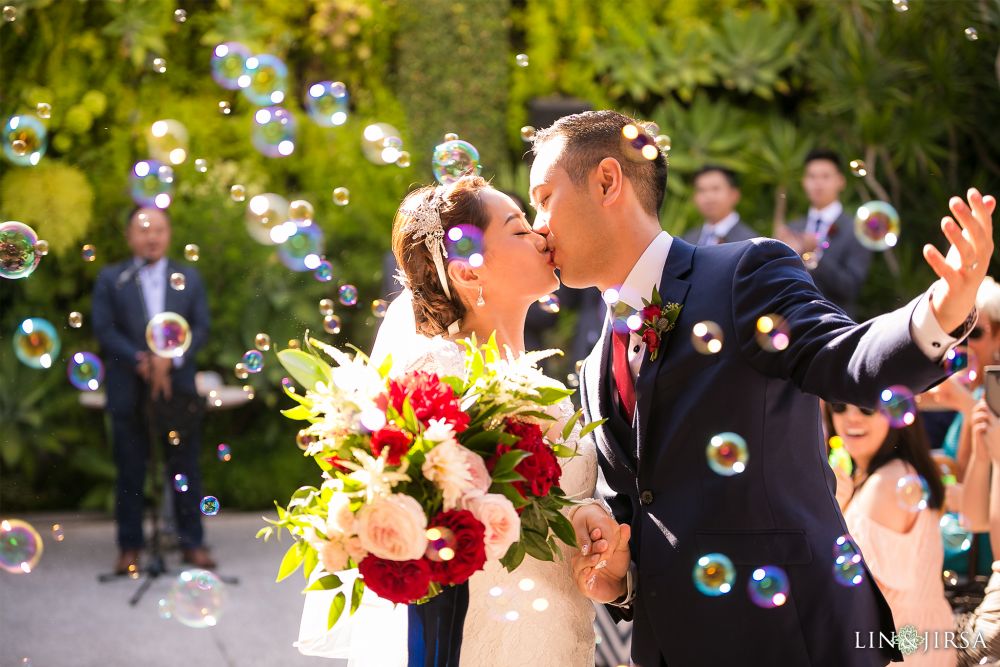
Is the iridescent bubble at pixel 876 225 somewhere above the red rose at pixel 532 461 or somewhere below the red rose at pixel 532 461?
above

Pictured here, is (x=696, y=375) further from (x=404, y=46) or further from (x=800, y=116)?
(x=800, y=116)

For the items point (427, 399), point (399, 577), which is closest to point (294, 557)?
point (399, 577)

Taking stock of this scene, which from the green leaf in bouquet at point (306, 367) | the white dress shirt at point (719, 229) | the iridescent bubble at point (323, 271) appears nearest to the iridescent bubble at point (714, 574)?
the green leaf in bouquet at point (306, 367)

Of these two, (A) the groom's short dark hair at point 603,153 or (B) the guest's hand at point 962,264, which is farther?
(A) the groom's short dark hair at point 603,153

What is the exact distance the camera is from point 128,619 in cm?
517

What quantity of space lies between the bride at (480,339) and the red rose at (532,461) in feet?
1.18

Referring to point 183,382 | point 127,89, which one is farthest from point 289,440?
point 127,89

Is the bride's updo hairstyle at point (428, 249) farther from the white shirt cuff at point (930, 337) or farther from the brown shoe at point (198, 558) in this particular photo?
the brown shoe at point (198, 558)

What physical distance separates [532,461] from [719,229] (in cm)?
464

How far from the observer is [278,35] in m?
8.54

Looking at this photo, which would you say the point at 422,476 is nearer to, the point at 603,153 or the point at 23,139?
the point at 603,153

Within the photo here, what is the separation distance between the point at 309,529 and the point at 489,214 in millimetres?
A: 1072

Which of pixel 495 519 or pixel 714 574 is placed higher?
pixel 495 519

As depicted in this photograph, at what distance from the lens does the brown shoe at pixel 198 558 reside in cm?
584
